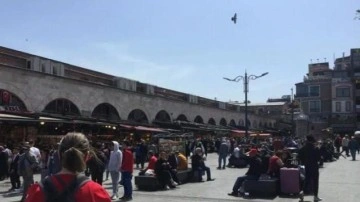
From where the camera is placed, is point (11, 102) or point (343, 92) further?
point (343, 92)

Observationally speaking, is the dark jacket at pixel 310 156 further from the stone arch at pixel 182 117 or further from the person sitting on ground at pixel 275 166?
the stone arch at pixel 182 117

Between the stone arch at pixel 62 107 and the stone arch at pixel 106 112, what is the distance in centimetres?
271

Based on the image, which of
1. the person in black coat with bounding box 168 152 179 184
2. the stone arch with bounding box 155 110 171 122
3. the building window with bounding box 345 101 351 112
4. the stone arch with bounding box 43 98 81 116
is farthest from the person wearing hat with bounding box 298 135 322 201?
the building window with bounding box 345 101 351 112

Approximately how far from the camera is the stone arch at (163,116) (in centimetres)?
4147

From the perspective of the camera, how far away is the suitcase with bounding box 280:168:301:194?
1363cm

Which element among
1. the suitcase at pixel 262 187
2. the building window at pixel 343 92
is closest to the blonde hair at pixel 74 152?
the suitcase at pixel 262 187

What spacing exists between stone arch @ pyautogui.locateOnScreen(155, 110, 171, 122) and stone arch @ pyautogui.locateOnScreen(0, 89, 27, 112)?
16947 millimetres

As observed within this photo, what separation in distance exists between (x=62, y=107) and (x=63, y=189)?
1062 inches

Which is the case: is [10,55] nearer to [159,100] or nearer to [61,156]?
[159,100]

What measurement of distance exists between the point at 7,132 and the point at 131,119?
15.1m

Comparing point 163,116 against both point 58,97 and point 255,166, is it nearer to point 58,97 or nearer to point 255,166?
point 58,97

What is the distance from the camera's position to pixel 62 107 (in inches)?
1147

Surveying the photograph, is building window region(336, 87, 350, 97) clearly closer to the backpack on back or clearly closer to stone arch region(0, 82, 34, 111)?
stone arch region(0, 82, 34, 111)

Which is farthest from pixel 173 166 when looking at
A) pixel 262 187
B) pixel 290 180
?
pixel 290 180
